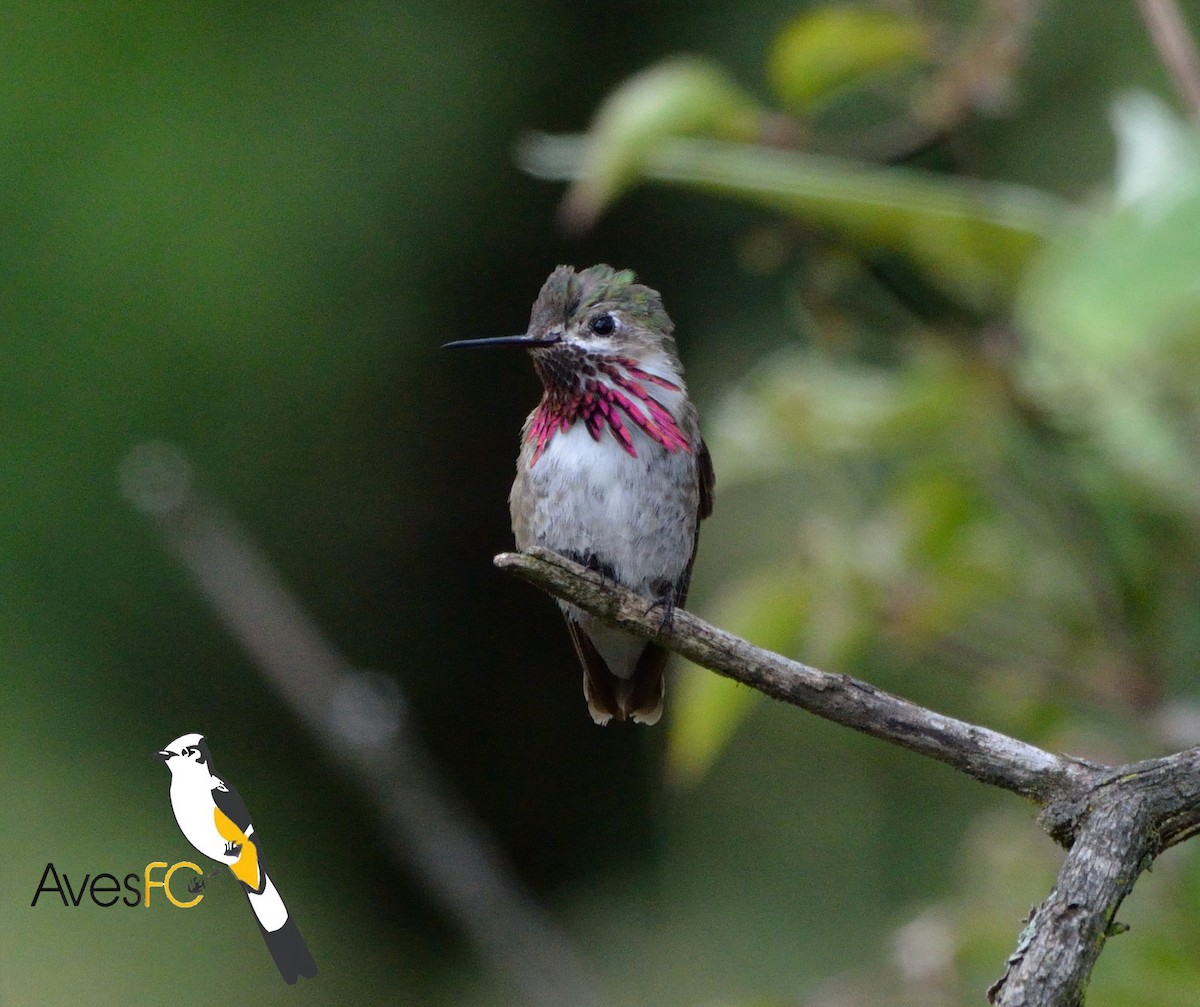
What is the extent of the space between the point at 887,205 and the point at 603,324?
→ 26.5 inches

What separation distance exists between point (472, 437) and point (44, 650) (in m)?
2.39

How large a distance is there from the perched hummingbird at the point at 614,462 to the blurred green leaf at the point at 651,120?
24 centimetres

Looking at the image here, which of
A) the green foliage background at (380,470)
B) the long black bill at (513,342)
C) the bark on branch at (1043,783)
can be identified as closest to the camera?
the bark on branch at (1043,783)

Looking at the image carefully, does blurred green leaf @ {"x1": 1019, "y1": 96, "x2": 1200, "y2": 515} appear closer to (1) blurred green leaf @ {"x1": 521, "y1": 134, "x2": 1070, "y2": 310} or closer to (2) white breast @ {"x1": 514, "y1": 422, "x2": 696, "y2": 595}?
(1) blurred green leaf @ {"x1": 521, "y1": 134, "x2": 1070, "y2": 310}

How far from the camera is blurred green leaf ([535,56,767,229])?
226 centimetres

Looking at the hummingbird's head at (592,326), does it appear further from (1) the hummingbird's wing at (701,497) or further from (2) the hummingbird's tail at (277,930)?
(2) the hummingbird's tail at (277,930)

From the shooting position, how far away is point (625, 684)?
2.87 meters

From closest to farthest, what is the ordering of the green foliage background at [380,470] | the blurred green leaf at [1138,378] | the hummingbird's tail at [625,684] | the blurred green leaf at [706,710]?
the blurred green leaf at [1138,378], the blurred green leaf at [706,710], the hummingbird's tail at [625,684], the green foliage background at [380,470]

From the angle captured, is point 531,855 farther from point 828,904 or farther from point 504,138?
point 504,138

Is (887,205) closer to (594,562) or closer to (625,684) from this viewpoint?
(594,562)

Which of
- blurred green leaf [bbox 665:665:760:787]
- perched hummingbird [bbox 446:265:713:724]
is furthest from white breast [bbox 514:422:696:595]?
blurred green leaf [bbox 665:665:760:787]

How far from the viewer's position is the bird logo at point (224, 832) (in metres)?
2.36

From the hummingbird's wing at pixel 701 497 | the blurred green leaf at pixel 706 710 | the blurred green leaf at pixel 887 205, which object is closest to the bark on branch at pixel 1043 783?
the blurred green leaf at pixel 706 710

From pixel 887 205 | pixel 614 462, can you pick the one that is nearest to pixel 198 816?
pixel 614 462
